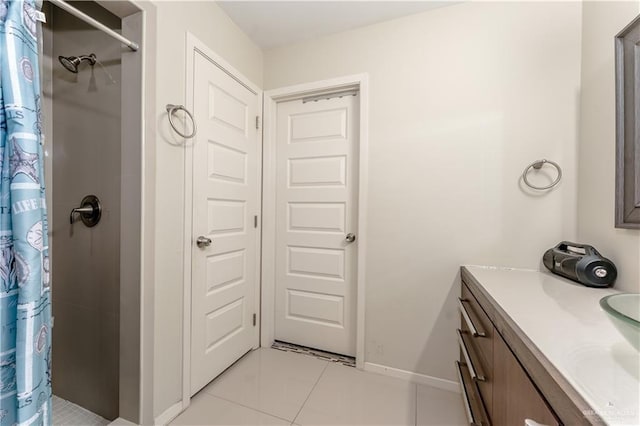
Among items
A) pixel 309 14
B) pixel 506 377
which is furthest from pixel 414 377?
pixel 309 14

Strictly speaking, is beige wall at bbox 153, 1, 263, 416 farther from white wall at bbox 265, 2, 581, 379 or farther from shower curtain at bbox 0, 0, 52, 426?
white wall at bbox 265, 2, 581, 379

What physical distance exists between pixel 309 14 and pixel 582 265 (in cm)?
214

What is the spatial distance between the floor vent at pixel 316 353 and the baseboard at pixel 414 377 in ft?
0.55

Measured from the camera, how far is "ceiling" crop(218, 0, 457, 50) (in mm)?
1649

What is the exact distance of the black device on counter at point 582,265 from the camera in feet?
3.54

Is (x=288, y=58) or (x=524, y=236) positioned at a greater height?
(x=288, y=58)

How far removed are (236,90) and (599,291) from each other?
235 cm

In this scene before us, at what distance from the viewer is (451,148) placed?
64.5 inches

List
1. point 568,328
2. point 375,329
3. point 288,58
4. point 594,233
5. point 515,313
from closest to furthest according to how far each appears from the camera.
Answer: point 568,328 → point 515,313 → point 594,233 → point 375,329 → point 288,58

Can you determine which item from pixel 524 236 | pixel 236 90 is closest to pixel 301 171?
pixel 236 90

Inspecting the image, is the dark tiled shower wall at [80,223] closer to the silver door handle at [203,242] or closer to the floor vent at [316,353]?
the silver door handle at [203,242]

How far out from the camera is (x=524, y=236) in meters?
1.50

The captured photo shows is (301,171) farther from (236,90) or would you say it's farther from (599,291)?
(599,291)

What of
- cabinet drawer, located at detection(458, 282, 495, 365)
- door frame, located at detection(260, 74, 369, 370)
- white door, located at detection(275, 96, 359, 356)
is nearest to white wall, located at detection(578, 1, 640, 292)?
cabinet drawer, located at detection(458, 282, 495, 365)
